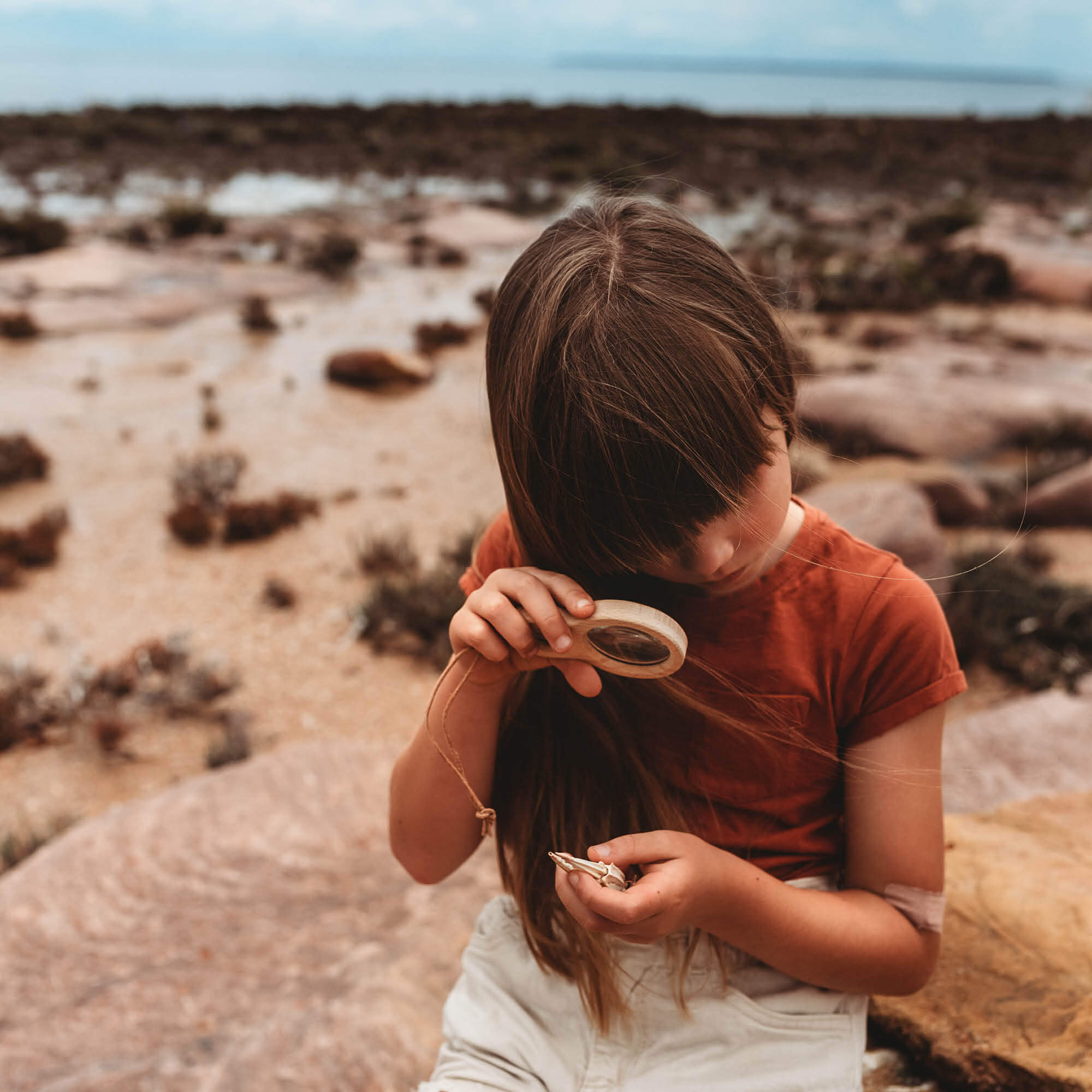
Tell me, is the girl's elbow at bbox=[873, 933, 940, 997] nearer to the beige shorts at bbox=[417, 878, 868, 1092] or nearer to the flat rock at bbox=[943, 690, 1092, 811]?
the beige shorts at bbox=[417, 878, 868, 1092]

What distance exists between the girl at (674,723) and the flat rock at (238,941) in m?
0.52

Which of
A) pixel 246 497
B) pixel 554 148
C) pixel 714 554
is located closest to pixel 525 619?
pixel 714 554

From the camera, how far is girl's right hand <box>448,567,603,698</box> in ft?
3.92

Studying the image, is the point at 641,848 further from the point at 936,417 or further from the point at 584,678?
the point at 936,417

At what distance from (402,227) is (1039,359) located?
12218 mm

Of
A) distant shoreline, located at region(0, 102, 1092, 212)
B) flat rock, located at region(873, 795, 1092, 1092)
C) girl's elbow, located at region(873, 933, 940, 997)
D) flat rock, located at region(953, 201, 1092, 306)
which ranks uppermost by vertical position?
distant shoreline, located at region(0, 102, 1092, 212)

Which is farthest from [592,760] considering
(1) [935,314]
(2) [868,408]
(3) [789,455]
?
Answer: (1) [935,314]

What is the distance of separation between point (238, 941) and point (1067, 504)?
586 cm

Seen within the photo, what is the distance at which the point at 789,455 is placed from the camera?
1.39 metres

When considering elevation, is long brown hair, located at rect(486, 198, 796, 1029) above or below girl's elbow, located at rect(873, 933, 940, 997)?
above

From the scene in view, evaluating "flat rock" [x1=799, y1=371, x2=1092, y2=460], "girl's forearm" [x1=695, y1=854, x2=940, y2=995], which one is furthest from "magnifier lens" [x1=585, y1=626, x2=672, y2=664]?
"flat rock" [x1=799, y1=371, x2=1092, y2=460]

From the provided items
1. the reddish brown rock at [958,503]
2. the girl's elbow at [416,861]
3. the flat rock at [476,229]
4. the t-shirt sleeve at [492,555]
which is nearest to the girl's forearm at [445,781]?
the girl's elbow at [416,861]

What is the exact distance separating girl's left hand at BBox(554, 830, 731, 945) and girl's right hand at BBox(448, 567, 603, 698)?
0.73 feet

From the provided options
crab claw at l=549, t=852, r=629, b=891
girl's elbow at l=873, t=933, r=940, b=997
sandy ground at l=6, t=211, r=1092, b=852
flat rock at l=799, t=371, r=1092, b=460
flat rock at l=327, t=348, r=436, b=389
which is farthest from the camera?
flat rock at l=327, t=348, r=436, b=389
